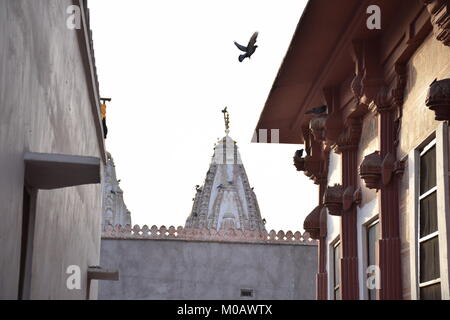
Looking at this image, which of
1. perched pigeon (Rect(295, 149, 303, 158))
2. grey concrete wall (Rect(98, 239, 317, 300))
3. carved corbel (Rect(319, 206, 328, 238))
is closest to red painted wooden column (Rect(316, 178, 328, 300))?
carved corbel (Rect(319, 206, 328, 238))

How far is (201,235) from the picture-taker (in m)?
21.9

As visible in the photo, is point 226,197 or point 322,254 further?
point 226,197

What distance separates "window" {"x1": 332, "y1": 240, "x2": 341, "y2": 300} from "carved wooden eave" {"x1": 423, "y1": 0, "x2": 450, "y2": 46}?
17.6 feet

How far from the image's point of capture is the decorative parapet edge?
71.5ft

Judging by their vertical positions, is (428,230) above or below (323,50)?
below

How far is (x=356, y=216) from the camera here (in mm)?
10898

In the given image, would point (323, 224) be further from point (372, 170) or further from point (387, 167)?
point (387, 167)

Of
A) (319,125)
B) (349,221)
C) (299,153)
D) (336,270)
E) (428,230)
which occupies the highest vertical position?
(299,153)

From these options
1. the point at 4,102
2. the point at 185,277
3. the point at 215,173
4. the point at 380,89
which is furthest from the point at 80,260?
the point at 215,173

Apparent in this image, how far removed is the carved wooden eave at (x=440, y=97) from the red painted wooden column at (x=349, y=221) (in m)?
3.89

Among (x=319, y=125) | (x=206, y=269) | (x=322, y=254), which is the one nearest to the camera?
(x=319, y=125)

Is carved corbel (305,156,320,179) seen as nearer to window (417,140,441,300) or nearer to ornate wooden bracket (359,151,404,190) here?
ornate wooden bracket (359,151,404,190)

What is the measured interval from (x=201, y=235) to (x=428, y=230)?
14229mm

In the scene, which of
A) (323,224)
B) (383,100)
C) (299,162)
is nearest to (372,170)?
(383,100)
